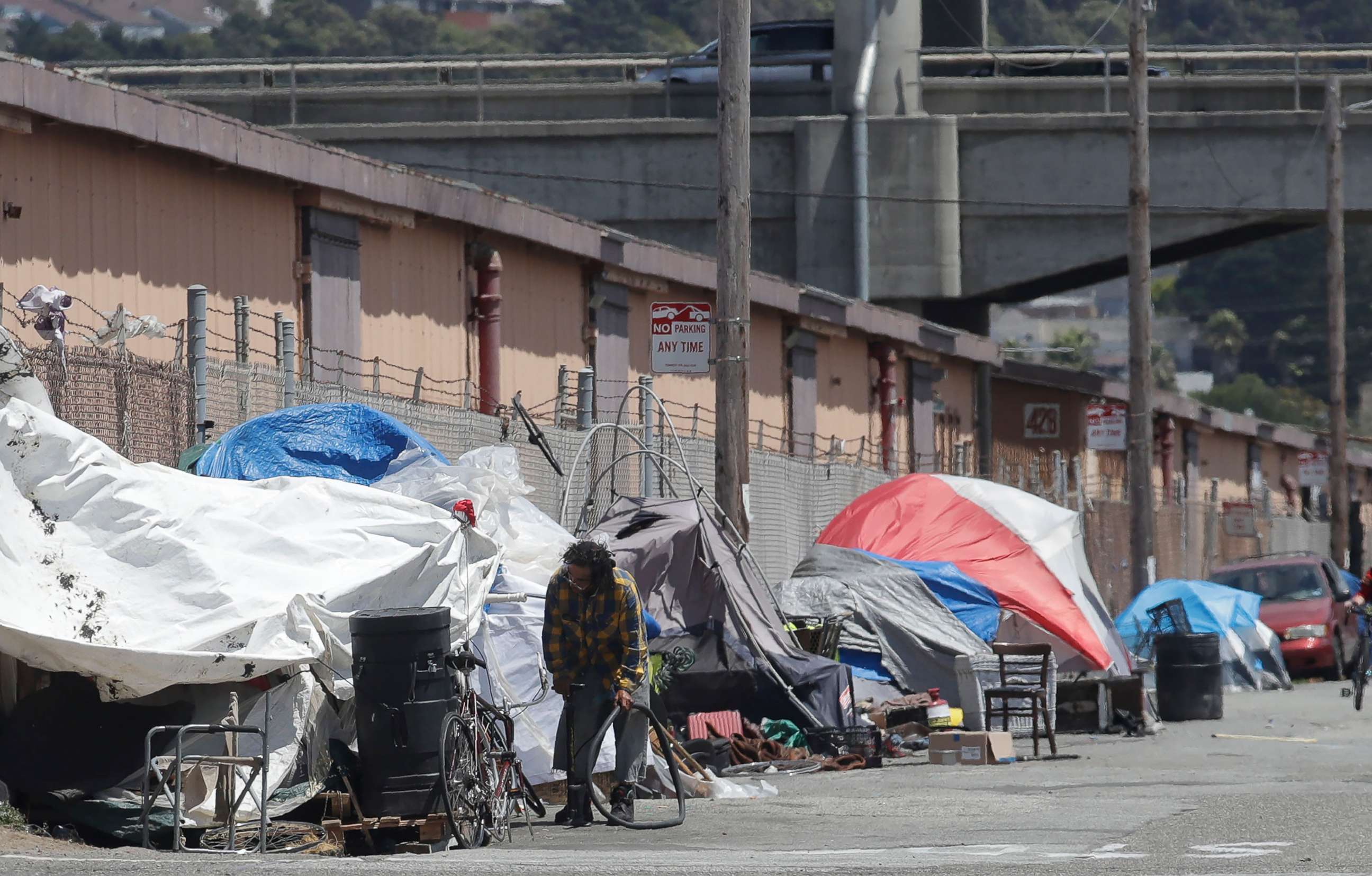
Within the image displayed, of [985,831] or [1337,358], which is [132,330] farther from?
[1337,358]

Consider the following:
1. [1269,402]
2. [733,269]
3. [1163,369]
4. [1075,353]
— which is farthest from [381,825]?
[1163,369]

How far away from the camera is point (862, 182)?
123 ft

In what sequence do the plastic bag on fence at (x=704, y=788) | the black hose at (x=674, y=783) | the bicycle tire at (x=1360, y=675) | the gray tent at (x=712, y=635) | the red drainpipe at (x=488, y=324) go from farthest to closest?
1. the red drainpipe at (x=488, y=324)
2. the bicycle tire at (x=1360, y=675)
3. the gray tent at (x=712, y=635)
4. the plastic bag on fence at (x=704, y=788)
5. the black hose at (x=674, y=783)

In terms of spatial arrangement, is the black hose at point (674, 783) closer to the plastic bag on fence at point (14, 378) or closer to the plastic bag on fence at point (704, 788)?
the plastic bag on fence at point (704, 788)

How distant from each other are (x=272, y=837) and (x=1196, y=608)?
16.9m

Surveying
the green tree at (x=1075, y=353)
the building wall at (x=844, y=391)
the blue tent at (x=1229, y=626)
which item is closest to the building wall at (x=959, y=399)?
the building wall at (x=844, y=391)

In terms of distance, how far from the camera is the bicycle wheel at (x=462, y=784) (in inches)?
422

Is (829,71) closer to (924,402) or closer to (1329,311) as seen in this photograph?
(924,402)

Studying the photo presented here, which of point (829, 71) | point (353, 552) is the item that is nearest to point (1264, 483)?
point (829, 71)

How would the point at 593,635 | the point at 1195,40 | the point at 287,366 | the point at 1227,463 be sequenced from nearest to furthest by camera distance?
the point at 593,635 → the point at 287,366 → the point at 1227,463 → the point at 1195,40

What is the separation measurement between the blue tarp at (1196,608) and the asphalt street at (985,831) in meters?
7.94

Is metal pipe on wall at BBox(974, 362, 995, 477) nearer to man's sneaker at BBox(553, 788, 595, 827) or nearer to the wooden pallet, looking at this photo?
man's sneaker at BBox(553, 788, 595, 827)

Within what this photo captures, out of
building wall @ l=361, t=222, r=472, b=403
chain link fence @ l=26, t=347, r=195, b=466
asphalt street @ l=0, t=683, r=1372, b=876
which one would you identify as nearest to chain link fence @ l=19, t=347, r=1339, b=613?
chain link fence @ l=26, t=347, r=195, b=466

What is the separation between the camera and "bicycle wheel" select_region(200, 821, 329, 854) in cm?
1046
